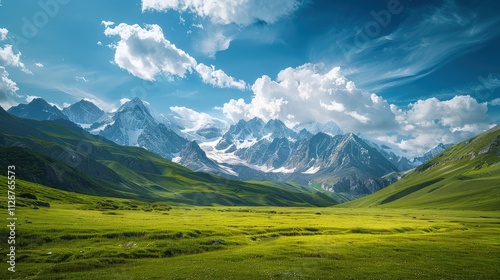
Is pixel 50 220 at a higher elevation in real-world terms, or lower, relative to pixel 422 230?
higher

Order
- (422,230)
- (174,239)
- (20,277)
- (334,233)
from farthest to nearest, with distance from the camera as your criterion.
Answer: (422,230) → (334,233) → (174,239) → (20,277)

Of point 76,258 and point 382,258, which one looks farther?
point 382,258

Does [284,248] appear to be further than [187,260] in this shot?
Yes

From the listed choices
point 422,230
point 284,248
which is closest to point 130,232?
point 284,248

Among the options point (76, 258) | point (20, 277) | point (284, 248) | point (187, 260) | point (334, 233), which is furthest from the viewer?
point (334, 233)

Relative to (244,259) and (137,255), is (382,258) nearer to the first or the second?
(244,259)

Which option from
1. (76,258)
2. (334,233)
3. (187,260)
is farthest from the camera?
(334,233)

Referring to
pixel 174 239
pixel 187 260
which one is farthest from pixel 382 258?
pixel 174 239

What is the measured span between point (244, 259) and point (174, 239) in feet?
61.0

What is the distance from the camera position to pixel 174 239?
6172 centimetres

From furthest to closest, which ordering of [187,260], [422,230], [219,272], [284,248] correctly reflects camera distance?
[422,230], [284,248], [187,260], [219,272]

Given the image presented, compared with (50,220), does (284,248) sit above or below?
below

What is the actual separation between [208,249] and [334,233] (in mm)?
41166

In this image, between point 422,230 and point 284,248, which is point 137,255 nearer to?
point 284,248
